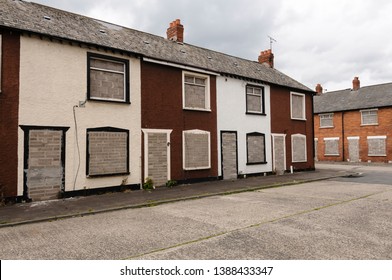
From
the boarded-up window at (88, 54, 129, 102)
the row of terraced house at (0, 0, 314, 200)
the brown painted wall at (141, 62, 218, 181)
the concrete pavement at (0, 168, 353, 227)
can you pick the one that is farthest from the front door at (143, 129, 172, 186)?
the boarded-up window at (88, 54, 129, 102)

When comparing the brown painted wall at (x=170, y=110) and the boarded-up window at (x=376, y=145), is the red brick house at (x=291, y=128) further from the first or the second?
the boarded-up window at (x=376, y=145)

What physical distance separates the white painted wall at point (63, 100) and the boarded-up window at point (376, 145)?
27.4 metres

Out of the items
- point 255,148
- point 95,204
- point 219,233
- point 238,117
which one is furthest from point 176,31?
point 219,233

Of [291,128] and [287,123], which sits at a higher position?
[287,123]

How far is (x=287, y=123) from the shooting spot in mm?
20438

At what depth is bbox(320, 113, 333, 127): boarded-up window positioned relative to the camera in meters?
33.5

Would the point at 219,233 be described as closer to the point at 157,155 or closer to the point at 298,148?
the point at 157,155

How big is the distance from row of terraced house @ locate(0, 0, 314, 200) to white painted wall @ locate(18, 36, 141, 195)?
0.12 feet

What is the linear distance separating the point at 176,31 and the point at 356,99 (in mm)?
24791

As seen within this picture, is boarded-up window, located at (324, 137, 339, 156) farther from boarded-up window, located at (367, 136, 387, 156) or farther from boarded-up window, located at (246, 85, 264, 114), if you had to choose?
boarded-up window, located at (246, 85, 264, 114)

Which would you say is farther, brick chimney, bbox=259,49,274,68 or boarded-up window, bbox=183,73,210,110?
brick chimney, bbox=259,49,274,68

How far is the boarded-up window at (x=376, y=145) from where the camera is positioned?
1139 inches

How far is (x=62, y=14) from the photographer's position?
13.5m
